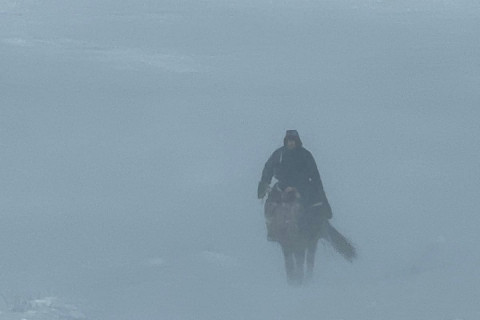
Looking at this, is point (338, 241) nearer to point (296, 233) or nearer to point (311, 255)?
point (311, 255)

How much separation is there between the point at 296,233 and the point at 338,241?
50 cm

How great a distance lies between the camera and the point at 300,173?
854cm

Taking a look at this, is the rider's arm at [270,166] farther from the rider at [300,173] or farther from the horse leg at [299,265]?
the horse leg at [299,265]

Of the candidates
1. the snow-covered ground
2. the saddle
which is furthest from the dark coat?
the snow-covered ground

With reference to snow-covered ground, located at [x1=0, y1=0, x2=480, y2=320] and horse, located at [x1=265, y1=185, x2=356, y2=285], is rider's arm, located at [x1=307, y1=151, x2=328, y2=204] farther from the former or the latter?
snow-covered ground, located at [x1=0, y1=0, x2=480, y2=320]

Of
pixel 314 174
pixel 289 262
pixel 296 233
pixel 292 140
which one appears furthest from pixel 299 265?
pixel 292 140

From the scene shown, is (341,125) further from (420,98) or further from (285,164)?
(285,164)

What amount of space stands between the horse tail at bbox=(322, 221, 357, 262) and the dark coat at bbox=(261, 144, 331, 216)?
0.31m

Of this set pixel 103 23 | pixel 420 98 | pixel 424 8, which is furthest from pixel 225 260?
pixel 424 8

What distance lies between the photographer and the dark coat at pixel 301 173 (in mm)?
8523

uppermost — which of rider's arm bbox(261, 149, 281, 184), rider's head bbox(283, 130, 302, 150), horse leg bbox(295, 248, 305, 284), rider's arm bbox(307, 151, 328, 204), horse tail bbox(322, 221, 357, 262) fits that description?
rider's head bbox(283, 130, 302, 150)

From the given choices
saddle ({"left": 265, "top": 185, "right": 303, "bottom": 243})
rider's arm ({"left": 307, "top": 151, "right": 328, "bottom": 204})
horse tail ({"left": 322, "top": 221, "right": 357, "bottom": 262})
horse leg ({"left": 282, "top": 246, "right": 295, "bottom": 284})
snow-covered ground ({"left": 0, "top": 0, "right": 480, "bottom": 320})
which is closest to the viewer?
snow-covered ground ({"left": 0, "top": 0, "right": 480, "bottom": 320})

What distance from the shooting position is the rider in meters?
8.52

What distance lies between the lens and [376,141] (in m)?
12.0
